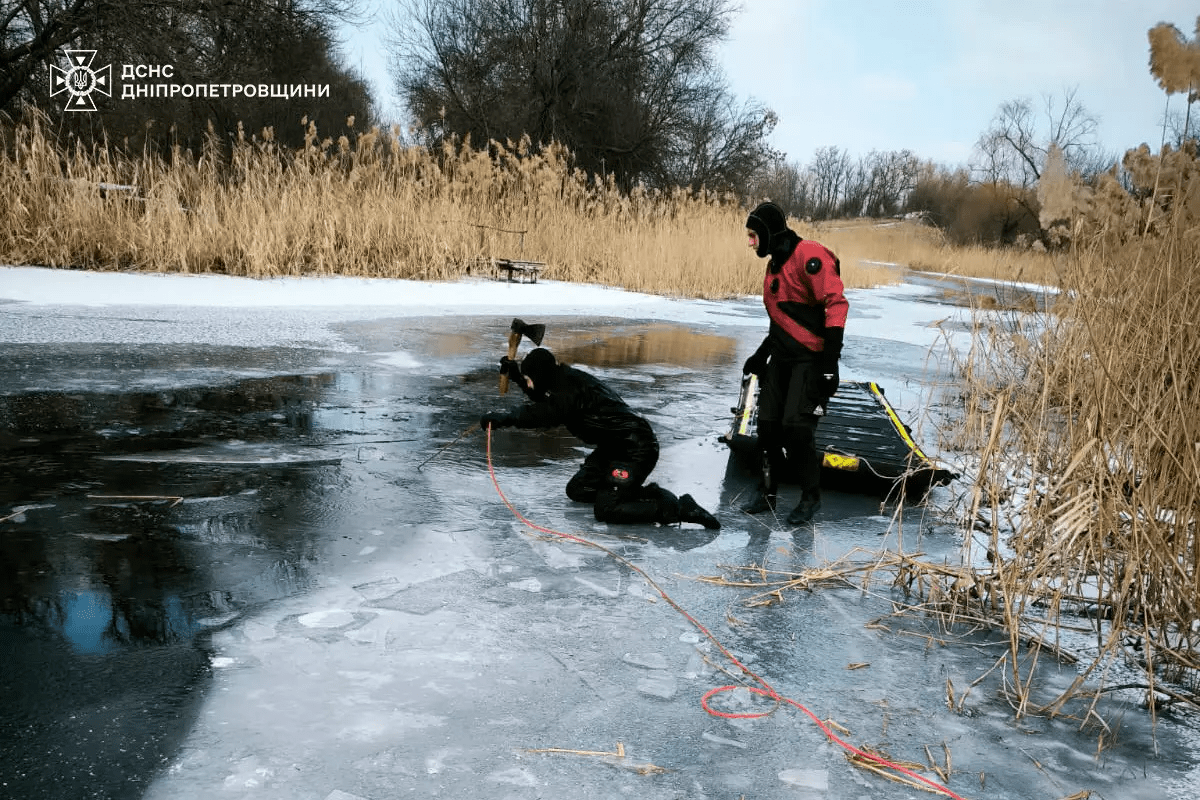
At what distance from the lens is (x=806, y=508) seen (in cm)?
444

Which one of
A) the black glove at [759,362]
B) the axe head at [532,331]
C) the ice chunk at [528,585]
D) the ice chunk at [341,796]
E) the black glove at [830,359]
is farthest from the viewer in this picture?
the black glove at [759,362]

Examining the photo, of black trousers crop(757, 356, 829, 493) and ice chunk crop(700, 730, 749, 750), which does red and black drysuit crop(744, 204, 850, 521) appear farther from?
ice chunk crop(700, 730, 749, 750)

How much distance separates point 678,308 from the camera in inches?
545

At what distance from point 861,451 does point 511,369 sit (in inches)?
80.4

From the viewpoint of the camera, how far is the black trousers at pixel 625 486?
163 inches

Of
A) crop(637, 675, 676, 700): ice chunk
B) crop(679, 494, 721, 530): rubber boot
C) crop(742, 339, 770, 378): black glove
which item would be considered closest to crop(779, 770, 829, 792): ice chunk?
crop(637, 675, 676, 700): ice chunk

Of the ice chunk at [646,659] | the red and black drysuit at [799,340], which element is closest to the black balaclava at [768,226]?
the red and black drysuit at [799,340]

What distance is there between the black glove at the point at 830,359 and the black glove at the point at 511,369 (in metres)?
1.43

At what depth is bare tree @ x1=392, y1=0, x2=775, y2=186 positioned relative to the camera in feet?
85.7

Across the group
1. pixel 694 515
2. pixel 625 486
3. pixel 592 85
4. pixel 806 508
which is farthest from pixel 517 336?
pixel 592 85

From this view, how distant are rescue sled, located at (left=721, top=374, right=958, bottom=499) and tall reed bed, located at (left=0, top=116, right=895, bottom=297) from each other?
28.0ft

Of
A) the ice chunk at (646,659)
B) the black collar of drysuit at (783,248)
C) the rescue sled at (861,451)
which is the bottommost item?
the ice chunk at (646,659)

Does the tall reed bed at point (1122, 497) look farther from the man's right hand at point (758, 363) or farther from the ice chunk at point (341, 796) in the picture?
the ice chunk at point (341, 796)

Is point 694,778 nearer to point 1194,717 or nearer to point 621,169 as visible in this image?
point 1194,717
